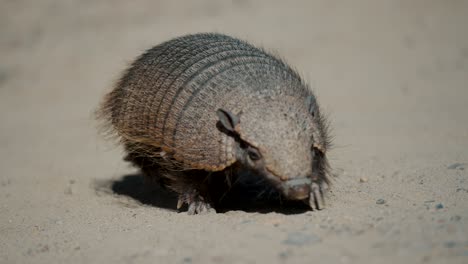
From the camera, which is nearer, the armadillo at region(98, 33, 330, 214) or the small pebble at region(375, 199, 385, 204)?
the armadillo at region(98, 33, 330, 214)

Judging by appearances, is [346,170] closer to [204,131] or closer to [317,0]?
[204,131]

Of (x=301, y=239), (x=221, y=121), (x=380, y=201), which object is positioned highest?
(x=221, y=121)

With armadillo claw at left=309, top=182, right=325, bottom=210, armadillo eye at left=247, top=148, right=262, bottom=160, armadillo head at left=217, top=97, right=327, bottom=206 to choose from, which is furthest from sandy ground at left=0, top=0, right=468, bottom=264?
armadillo eye at left=247, top=148, right=262, bottom=160

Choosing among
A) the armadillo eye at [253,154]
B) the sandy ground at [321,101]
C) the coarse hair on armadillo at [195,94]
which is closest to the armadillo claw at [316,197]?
the sandy ground at [321,101]

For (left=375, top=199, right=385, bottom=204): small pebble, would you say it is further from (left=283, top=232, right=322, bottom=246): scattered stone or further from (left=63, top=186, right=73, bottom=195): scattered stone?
(left=63, top=186, right=73, bottom=195): scattered stone

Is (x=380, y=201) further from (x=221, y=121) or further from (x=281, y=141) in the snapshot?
(x=221, y=121)

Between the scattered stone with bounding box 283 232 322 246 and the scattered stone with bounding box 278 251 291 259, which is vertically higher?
the scattered stone with bounding box 283 232 322 246

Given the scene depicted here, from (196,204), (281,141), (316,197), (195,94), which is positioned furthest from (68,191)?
(281,141)

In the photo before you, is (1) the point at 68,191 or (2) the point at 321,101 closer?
(1) the point at 68,191
